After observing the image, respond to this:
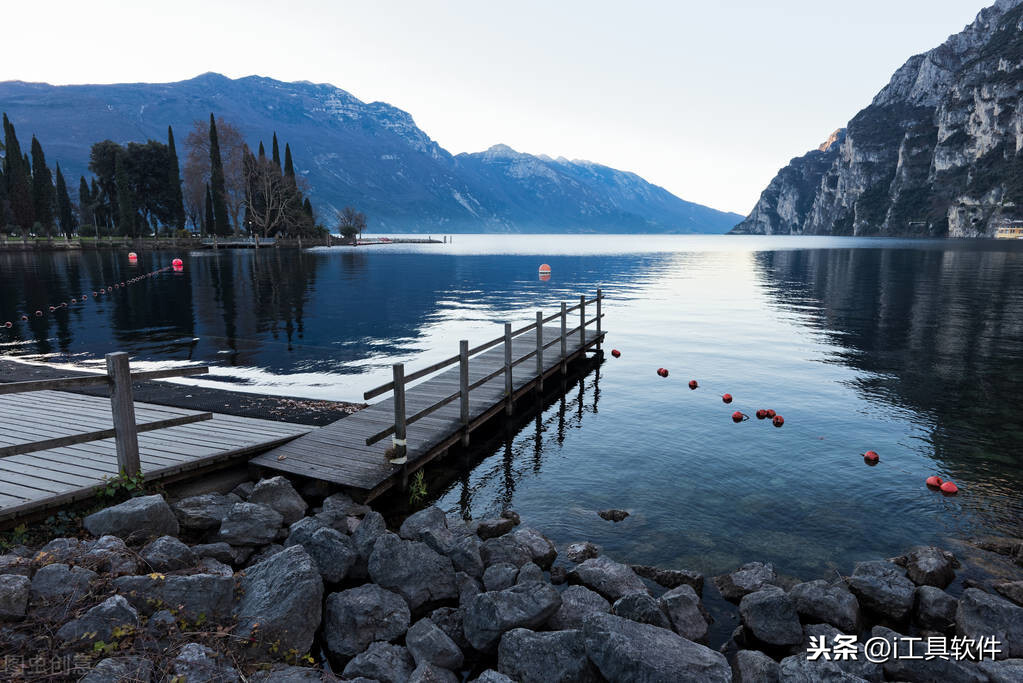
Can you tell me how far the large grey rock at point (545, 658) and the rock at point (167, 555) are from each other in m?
4.03

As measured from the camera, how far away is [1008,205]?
18625cm

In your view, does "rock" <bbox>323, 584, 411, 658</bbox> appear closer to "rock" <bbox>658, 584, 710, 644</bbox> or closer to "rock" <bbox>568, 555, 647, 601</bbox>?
"rock" <bbox>568, 555, 647, 601</bbox>

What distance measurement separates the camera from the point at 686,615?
23.3ft

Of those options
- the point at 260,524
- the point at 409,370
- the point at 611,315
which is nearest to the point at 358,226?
the point at 611,315

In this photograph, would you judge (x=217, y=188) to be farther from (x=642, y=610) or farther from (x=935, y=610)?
(x=935, y=610)

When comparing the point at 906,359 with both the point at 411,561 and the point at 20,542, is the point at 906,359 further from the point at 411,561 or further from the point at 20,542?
the point at 20,542

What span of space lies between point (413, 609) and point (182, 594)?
2.63m

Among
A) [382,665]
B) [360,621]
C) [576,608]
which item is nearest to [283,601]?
[360,621]

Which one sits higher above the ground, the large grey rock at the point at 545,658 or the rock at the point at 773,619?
the large grey rock at the point at 545,658

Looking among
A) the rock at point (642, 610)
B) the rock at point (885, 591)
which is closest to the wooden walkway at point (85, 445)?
the rock at point (642, 610)

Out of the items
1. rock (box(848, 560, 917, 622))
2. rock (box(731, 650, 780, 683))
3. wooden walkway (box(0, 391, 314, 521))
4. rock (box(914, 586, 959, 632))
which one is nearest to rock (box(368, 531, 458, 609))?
rock (box(731, 650, 780, 683))

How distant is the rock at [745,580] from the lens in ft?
26.1

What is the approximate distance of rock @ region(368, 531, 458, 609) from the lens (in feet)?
23.9

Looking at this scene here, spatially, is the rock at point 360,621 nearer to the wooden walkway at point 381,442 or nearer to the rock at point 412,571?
the rock at point 412,571
